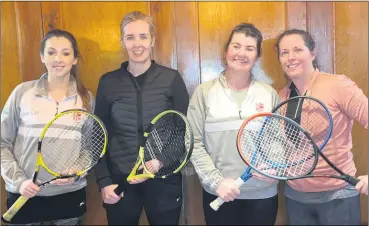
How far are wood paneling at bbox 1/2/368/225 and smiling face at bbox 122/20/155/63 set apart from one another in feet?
0.68

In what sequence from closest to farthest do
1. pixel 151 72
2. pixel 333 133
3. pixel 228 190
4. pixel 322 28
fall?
pixel 228 190 → pixel 333 133 → pixel 151 72 → pixel 322 28

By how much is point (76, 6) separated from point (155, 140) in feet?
2.63

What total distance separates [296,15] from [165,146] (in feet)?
2.93

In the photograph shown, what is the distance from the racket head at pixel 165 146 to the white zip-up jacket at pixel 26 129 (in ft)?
1.17

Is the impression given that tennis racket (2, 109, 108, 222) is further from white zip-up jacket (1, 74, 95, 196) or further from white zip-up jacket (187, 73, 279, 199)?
white zip-up jacket (187, 73, 279, 199)

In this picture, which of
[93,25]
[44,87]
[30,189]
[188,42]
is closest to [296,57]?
[188,42]

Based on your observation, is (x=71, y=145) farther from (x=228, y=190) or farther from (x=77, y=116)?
(x=228, y=190)

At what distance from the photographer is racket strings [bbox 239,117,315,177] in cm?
142

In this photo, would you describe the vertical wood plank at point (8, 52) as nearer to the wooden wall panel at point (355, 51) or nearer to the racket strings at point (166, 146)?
the racket strings at point (166, 146)

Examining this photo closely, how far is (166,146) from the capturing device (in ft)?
5.14

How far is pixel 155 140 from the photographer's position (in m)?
1.56

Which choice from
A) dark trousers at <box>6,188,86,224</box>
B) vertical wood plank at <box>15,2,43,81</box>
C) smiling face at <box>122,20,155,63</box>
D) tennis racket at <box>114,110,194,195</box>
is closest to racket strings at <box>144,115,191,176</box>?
tennis racket at <box>114,110,194,195</box>

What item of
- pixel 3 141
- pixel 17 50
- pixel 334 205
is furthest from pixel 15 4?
pixel 334 205

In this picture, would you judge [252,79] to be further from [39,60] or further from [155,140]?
[39,60]
